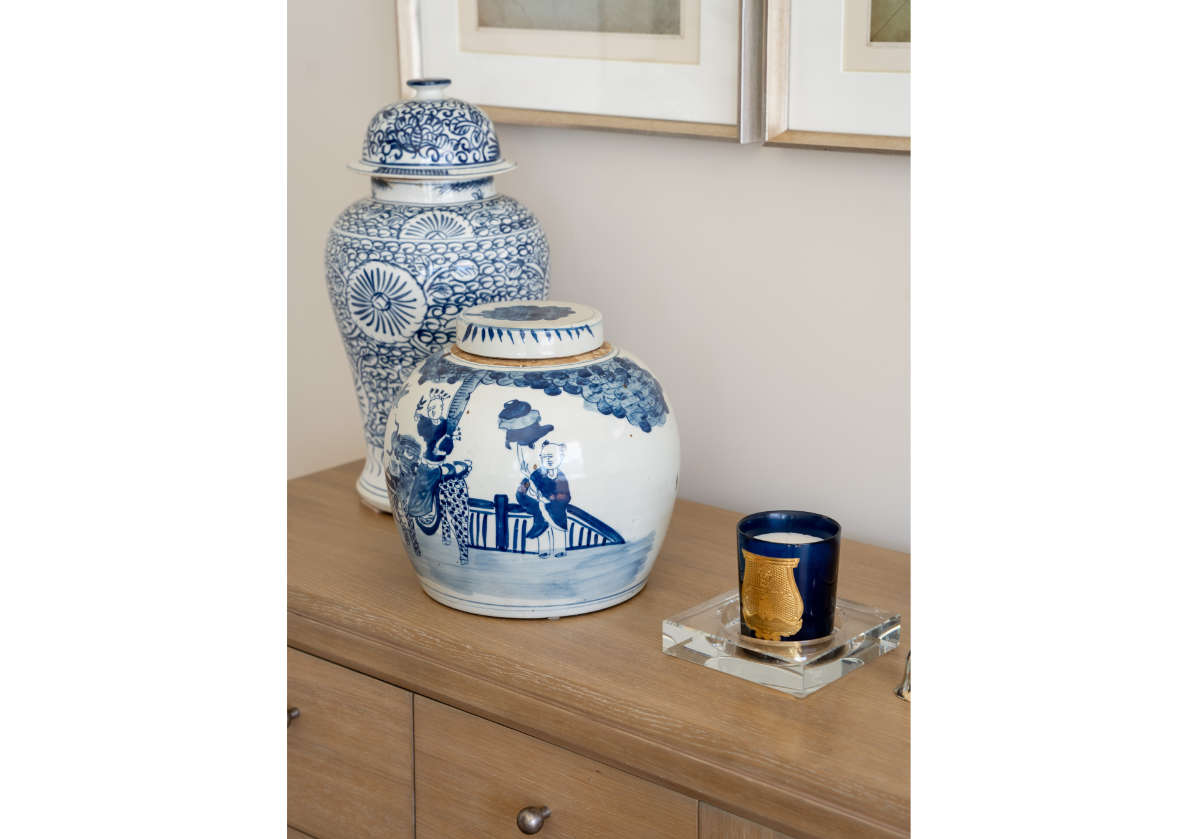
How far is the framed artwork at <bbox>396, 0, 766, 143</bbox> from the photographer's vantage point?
42.5 inches

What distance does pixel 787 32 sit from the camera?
3.40 ft

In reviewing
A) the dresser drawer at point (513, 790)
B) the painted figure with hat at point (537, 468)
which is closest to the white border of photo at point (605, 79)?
the painted figure with hat at point (537, 468)

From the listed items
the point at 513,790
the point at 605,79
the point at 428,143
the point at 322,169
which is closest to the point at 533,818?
the point at 513,790

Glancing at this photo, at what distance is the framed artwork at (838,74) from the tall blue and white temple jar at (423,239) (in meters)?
0.27

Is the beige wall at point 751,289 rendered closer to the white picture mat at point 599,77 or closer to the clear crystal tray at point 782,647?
the white picture mat at point 599,77

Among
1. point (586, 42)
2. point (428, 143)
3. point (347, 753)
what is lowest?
point (347, 753)

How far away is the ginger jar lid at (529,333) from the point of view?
0.90 metres

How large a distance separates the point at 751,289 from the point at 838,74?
0.76 feet

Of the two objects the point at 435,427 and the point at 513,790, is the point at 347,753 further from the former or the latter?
the point at 435,427

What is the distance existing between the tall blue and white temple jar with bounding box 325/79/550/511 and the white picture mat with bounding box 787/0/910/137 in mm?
281

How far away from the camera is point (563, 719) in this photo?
83 centimetres

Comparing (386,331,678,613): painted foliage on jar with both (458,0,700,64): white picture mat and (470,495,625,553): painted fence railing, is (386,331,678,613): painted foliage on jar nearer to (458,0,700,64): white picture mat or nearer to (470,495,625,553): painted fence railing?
(470,495,625,553): painted fence railing
